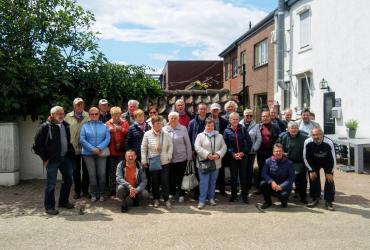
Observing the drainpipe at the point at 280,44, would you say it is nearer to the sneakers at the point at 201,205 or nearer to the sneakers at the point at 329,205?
the sneakers at the point at 329,205

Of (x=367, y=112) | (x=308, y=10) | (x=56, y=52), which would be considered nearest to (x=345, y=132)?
(x=367, y=112)

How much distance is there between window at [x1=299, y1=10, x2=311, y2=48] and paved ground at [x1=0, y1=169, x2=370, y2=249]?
979cm

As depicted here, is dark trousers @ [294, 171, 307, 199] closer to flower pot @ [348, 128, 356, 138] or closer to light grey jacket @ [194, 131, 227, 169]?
light grey jacket @ [194, 131, 227, 169]

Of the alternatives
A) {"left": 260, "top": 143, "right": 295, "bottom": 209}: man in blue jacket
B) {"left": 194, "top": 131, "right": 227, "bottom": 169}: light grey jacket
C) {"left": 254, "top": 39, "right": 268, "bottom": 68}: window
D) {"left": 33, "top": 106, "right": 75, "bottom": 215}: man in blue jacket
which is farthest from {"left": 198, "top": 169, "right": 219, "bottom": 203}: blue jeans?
{"left": 254, "top": 39, "right": 268, "bottom": 68}: window

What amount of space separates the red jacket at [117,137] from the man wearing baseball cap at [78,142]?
0.55 metres

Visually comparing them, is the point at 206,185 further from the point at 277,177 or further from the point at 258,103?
the point at 258,103

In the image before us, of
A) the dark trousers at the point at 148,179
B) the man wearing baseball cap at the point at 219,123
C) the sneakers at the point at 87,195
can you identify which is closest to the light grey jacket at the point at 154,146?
the dark trousers at the point at 148,179

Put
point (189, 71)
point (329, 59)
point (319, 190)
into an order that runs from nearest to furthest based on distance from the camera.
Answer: point (319, 190)
point (329, 59)
point (189, 71)

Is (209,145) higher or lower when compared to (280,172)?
higher

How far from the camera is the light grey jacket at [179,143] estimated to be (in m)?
7.63

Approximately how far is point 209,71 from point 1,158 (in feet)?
107

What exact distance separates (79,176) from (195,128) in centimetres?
239

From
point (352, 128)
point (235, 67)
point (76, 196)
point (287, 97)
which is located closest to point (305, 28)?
point (287, 97)

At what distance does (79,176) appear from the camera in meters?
8.04
